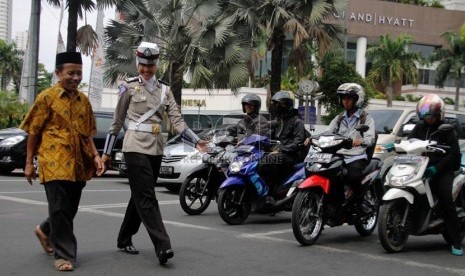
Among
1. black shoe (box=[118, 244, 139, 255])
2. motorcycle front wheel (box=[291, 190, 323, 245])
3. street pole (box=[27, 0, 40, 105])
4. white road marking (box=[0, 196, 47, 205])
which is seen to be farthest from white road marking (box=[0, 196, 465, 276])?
street pole (box=[27, 0, 40, 105])

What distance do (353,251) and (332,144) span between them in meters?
1.22

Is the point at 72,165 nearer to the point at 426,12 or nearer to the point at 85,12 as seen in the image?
the point at 85,12

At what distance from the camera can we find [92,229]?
7.95m

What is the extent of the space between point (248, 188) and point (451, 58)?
159 feet

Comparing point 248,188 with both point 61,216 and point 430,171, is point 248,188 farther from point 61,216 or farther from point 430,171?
point 61,216

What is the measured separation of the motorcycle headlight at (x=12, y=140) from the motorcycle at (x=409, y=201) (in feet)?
34.3

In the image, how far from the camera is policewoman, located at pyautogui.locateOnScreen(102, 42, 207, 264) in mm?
5930

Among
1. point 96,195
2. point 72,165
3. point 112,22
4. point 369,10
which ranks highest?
point 369,10

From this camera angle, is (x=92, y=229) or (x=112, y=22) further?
(x=112, y=22)

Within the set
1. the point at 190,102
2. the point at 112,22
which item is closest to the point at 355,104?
the point at 112,22

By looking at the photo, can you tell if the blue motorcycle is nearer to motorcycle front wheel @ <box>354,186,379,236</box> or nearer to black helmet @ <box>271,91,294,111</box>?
black helmet @ <box>271,91,294,111</box>

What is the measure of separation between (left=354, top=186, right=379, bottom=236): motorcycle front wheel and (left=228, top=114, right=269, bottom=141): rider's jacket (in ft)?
5.73

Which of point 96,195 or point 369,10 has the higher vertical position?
point 369,10

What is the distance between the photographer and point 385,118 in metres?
14.2
